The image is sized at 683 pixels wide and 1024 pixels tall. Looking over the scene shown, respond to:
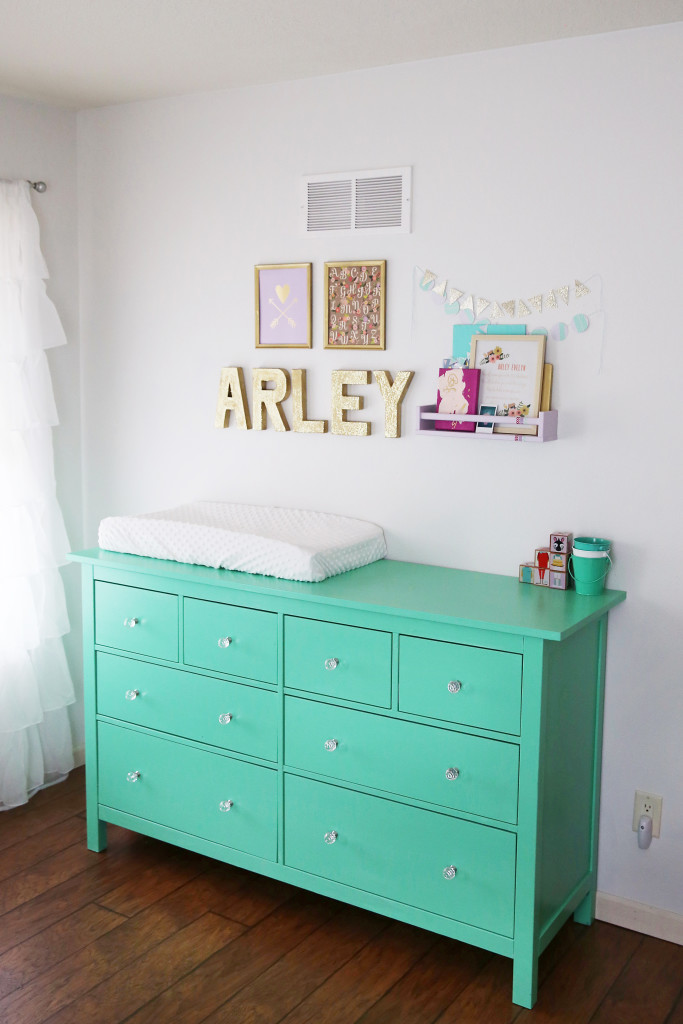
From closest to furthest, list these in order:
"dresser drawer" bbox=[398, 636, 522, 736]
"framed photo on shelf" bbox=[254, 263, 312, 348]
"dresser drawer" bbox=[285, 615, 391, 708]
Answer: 1. "dresser drawer" bbox=[398, 636, 522, 736]
2. "dresser drawer" bbox=[285, 615, 391, 708]
3. "framed photo on shelf" bbox=[254, 263, 312, 348]

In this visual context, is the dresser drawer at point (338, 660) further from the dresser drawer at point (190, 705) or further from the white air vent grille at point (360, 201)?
the white air vent grille at point (360, 201)

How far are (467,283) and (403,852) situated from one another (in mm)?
1483

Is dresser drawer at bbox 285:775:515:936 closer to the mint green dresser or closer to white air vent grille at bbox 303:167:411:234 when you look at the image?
the mint green dresser

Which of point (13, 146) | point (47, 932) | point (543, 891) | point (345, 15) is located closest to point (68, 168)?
point (13, 146)

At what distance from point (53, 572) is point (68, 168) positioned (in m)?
1.37

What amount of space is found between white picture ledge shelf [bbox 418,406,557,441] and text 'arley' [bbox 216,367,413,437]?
0.16m

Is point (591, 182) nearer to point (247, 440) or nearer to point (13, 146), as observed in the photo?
point (247, 440)

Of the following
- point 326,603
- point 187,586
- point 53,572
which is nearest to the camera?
point 326,603

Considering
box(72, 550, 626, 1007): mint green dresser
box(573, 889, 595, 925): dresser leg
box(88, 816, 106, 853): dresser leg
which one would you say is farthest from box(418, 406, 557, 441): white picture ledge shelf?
box(88, 816, 106, 853): dresser leg

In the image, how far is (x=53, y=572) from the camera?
3291 millimetres

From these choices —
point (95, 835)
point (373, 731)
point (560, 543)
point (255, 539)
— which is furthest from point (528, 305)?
point (95, 835)

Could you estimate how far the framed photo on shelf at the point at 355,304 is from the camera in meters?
2.77

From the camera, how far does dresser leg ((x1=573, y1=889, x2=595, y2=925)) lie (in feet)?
8.46

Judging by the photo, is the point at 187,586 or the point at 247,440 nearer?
the point at 187,586
